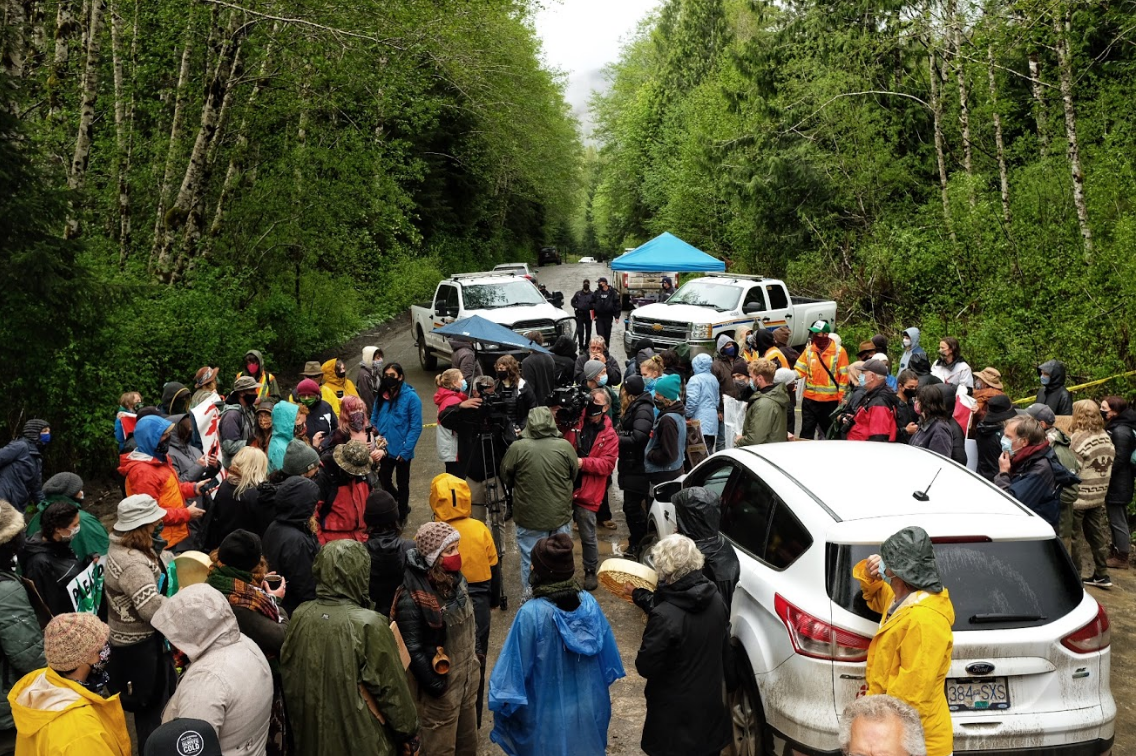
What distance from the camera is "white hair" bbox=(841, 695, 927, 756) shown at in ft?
8.83

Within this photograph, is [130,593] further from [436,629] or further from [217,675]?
[436,629]

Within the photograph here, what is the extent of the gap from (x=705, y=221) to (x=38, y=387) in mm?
29610

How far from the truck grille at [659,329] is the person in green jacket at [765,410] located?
8.28 meters

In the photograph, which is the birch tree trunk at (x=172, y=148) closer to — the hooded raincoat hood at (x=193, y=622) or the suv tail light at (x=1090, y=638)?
the hooded raincoat hood at (x=193, y=622)

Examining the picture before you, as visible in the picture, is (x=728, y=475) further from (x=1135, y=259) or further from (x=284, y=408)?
(x=1135, y=259)

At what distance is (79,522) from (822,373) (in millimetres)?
8006

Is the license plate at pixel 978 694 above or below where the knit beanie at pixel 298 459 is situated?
below

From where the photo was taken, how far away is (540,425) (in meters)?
6.73

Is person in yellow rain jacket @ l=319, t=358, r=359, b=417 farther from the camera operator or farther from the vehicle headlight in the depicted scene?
the vehicle headlight

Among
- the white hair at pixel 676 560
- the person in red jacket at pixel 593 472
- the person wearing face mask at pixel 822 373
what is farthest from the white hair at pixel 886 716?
the person wearing face mask at pixel 822 373

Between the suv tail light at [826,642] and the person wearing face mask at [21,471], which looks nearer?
the suv tail light at [826,642]

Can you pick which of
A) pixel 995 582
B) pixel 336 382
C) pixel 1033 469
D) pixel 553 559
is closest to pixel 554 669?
pixel 553 559

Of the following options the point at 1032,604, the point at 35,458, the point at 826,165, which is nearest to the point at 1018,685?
the point at 1032,604

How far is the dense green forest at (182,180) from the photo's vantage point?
9.26 m
